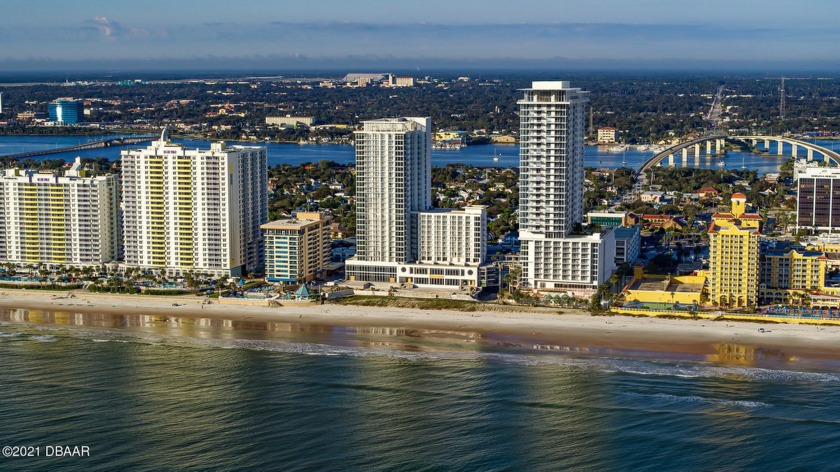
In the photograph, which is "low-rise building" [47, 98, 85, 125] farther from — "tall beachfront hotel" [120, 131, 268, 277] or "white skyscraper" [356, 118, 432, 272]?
"white skyscraper" [356, 118, 432, 272]

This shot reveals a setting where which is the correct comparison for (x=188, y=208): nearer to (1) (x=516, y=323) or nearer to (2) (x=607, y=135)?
(1) (x=516, y=323)

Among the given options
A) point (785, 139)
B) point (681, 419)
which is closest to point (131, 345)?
point (681, 419)

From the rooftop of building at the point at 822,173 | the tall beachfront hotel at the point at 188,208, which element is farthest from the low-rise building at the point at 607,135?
the tall beachfront hotel at the point at 188,208

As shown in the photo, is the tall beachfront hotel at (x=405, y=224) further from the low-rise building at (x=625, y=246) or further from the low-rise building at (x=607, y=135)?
the low-rise building at (x=607, y=135)

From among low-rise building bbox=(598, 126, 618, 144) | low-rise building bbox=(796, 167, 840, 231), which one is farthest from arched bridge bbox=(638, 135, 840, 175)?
low-rise building bbox=(796, 167, 840, 231)

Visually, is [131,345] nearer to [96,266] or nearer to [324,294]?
[324,294]

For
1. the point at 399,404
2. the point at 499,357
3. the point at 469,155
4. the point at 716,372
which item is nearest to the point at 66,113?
the point at 469,155
